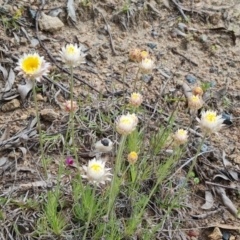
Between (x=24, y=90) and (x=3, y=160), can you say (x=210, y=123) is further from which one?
(x=24, y=90)

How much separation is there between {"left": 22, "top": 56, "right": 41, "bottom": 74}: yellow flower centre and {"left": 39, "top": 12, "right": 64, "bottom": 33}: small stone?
1.37 meters

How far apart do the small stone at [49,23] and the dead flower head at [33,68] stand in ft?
4.45

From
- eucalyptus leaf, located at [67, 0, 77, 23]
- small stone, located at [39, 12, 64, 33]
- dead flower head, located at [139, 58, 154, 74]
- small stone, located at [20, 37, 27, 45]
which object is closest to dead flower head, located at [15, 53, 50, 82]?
dead flower head, located at [139, 58, 154, 74]

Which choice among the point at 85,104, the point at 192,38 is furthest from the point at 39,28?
the point at 192,38

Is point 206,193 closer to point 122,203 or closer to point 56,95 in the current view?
point 122,203

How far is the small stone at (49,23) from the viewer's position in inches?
115

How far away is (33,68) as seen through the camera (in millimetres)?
1561

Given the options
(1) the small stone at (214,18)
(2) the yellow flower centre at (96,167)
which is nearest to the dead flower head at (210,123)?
(2) the yellow flower centre at (96,167)

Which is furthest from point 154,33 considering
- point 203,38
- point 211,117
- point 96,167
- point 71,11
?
point 96,167

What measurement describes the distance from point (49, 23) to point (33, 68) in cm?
144

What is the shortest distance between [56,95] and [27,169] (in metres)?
0.55

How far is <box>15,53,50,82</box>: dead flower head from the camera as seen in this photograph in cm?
154

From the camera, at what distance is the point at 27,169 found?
212 cm

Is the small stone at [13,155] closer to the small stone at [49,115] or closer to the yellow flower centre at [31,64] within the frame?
the small stone at [49,115]
